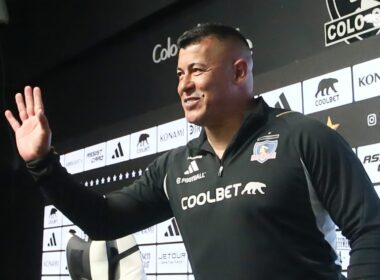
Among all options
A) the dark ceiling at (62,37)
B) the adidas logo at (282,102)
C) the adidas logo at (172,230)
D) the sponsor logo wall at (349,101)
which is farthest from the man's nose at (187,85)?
the dark ceiling at (62,37)

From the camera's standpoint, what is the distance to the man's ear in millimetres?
1290

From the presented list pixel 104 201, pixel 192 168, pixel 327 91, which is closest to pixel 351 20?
pixel 327 91

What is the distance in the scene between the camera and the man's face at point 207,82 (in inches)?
49.3

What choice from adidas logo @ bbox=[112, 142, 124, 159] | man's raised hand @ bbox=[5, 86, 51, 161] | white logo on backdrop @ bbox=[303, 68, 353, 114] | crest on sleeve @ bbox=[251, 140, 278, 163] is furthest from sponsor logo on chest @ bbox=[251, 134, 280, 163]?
adidas logo @ bbox=[112, 142, 124, 159]

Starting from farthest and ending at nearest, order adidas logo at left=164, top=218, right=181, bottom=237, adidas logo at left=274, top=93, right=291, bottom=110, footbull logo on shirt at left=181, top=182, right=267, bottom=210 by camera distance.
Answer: adidas logo at left=164, top=218, right=181, bottom=237 < adidas logo at left=274, top=93, right=291, bottom=110 < footbull logo on shirt at left=181, top=182, right=267, bottom=210

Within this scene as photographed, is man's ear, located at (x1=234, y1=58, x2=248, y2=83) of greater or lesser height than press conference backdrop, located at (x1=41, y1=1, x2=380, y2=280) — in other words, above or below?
below

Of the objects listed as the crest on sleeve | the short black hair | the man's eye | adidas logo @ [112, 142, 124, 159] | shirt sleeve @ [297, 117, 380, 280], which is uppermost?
adidas logo @ [112, 142, 124, 159]

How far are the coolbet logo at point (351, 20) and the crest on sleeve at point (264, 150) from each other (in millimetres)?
863

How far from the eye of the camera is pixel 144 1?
112 inches

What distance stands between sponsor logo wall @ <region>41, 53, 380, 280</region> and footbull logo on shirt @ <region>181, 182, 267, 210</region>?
0.06 m

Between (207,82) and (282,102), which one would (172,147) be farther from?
(207,82)

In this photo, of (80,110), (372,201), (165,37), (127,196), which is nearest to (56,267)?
(80,110)

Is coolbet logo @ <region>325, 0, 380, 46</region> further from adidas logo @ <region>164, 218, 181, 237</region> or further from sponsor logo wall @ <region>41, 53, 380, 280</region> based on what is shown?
adidas logo @ <region>164, 218, 181, 237</region>

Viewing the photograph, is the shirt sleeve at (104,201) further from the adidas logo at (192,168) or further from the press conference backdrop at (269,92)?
the press conference backdrop at (269,92)
